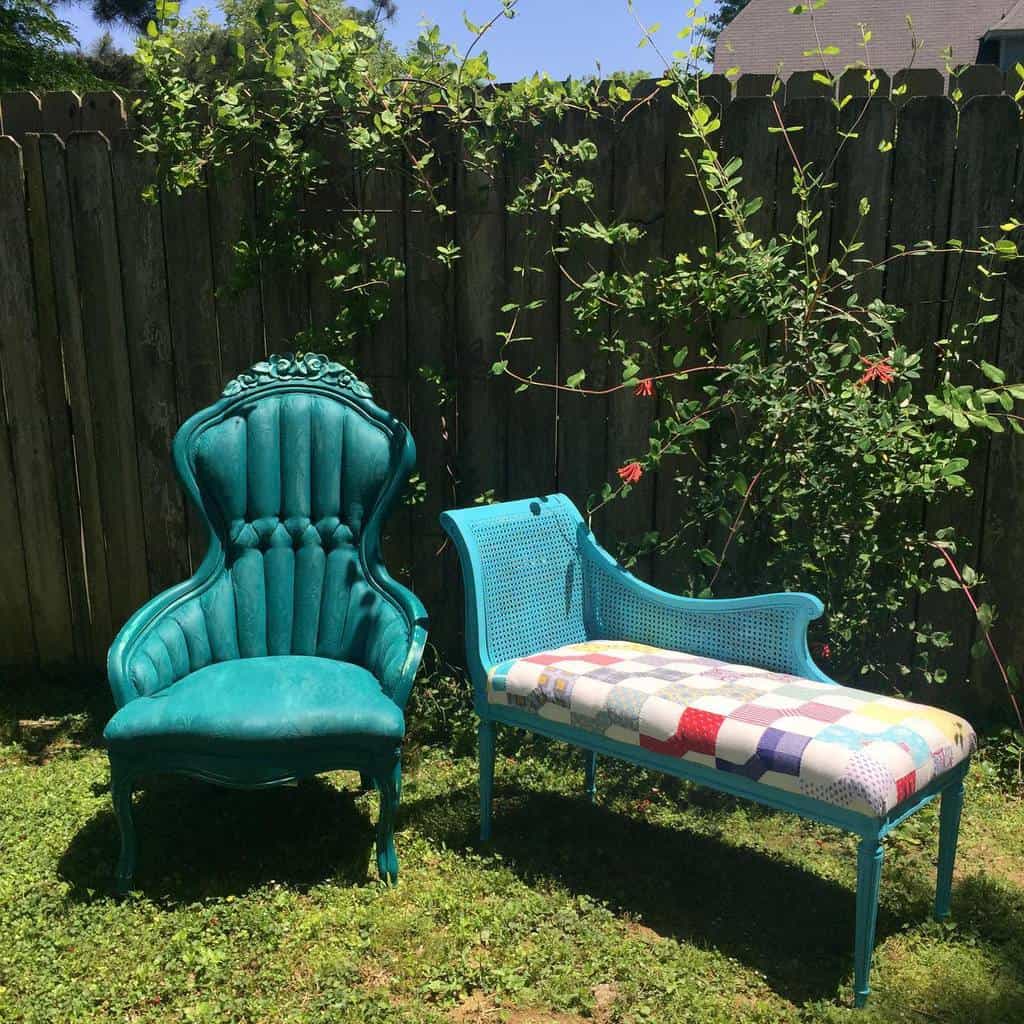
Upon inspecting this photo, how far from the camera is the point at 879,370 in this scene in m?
2.92

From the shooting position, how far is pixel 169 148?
3.56 metres

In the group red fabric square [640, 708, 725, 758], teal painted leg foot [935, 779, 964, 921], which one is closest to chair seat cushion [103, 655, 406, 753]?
red fabric square [640, 708, 725, 758]

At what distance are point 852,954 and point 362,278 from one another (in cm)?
254

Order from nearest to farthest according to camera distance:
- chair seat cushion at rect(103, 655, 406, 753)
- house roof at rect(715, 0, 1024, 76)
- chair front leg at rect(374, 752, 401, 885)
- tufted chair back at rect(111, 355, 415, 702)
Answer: chair seat cushion at rect(103, 655, 406, 753) < chair front leg at rect(374, 752, 401, 885) < tufted chair back at rect(111, 355, 415, 702) < house roof at rect(715, 0, 1024, 76)

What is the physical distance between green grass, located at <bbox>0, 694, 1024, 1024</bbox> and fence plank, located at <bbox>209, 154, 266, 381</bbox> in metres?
1.52

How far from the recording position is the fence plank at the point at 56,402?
386 centimetres

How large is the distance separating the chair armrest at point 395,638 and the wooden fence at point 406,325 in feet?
2.25

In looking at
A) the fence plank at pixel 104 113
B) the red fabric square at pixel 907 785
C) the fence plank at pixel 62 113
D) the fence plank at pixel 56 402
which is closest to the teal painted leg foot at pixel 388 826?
the red fabric square at pixel 907 785

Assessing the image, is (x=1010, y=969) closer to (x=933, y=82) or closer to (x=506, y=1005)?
(x=506, y=1005)

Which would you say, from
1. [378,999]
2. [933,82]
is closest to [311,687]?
[378,999]

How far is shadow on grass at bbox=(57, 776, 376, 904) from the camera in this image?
281cm

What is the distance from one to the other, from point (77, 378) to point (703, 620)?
2.51 meters

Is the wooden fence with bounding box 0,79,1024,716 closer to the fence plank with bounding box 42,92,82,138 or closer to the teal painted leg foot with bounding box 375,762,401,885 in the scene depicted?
the fence plank with bounding box 42,92,82,138

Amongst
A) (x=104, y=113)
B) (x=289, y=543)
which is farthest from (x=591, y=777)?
(x=104, y=113)
